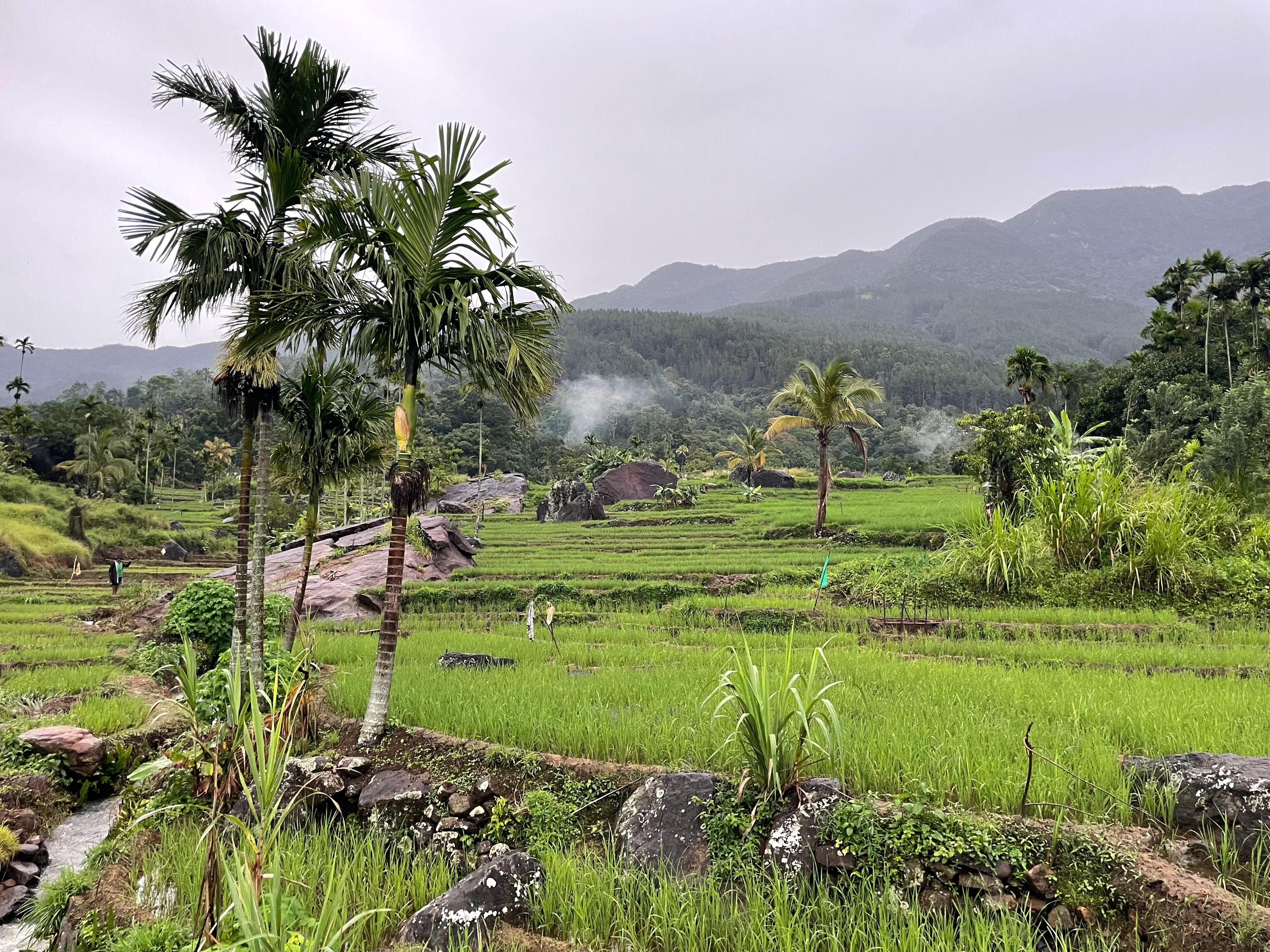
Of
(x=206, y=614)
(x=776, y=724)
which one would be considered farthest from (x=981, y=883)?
(x=206, y=614)

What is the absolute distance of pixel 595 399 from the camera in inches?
5595

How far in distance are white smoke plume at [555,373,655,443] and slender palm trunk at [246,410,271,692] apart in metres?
112

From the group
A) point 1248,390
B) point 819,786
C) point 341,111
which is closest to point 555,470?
point 1248,390

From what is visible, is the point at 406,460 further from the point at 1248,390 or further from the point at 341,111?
the point at 1248,390

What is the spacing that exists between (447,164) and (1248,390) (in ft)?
75.1

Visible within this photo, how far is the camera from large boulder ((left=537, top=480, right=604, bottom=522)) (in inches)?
1661

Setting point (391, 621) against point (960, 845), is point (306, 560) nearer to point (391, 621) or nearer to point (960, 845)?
point (391, 621)

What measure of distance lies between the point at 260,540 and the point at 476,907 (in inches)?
257

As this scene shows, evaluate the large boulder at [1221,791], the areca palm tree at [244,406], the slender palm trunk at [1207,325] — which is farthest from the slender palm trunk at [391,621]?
the slender palm trunk at [1207,325]

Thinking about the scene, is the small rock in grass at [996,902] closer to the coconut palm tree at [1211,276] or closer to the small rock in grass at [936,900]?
the small rock in grass at [936,900]

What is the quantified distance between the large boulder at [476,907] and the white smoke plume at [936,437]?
82842 mm

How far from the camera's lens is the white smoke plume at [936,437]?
85125 millimetres

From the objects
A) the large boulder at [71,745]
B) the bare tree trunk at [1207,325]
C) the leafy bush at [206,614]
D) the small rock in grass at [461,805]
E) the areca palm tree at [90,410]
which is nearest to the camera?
the small rock in grass at [461,805]

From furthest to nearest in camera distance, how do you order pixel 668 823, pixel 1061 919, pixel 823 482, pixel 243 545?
pixel 823 482, pixel 243 545, pixel 668 823, pixel 1061 919
